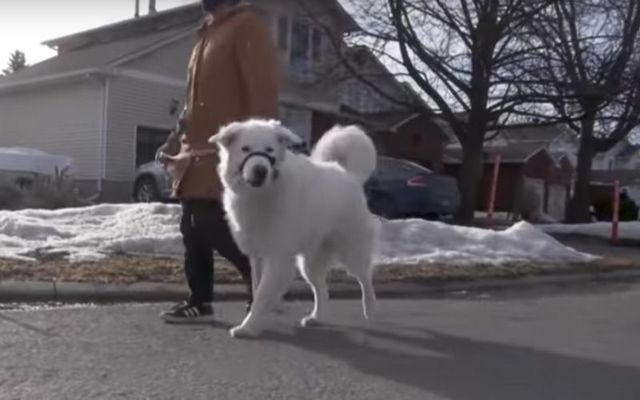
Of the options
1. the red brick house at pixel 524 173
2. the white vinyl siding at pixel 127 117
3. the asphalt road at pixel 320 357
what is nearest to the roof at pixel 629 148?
the red brick house at pixel 524 173

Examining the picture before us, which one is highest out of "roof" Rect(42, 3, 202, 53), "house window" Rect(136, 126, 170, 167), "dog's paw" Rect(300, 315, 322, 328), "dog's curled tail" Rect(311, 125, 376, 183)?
"roof" Rect(42, 3, 202, 53)

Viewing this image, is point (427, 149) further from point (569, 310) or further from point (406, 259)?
point (569, 310)

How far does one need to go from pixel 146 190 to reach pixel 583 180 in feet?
47.8

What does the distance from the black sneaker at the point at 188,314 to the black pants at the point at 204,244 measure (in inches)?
1.8

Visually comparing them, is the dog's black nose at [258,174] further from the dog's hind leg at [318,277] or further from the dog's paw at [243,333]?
the dog's hind leg at [318,277]

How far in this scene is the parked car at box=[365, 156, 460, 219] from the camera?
20734 mm

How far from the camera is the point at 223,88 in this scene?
6.25 m

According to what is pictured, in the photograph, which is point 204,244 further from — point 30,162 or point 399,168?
point 399,168

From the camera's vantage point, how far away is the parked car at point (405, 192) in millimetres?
20734

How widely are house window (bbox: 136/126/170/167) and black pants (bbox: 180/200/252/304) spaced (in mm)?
18987

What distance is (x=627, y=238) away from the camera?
19500mm

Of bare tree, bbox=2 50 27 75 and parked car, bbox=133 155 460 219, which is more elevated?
bare tree, bbox=2 50 27 75

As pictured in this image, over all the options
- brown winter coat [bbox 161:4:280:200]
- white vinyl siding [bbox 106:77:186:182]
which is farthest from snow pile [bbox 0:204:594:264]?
white vinyl siding [bbox 106:77:186:182]

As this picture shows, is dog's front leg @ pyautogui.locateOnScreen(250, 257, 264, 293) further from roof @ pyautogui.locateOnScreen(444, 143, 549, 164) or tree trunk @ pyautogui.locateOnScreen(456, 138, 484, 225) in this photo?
roof @ pyautogui.locateOnScreen(444, 143, 549, 164)
